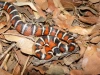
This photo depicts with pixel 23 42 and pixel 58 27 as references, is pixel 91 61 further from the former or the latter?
pixel 23 42

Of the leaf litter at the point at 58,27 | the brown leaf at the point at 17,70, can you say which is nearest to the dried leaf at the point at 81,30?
the leaf litter at the point at 58,27

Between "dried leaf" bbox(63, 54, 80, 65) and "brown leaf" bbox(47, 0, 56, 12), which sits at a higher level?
"brown leaf" bbox(47, 0, 56, 12)

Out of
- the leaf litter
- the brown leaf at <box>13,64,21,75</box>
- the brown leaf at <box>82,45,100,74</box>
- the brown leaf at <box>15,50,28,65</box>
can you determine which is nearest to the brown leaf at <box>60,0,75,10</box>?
the leaf litter

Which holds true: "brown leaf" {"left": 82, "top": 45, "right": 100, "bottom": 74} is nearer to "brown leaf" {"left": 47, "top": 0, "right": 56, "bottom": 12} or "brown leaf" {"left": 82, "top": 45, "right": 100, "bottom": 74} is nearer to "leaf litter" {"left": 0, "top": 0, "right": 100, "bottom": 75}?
"leaf litter" {"left": 0, "top": 0, "right": 100, "bottom": 75}

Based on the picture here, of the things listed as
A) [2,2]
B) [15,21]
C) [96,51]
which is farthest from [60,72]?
[2,2]

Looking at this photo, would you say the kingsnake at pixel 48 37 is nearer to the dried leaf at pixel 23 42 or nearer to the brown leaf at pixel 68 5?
the dried leaf at pixel 23 42

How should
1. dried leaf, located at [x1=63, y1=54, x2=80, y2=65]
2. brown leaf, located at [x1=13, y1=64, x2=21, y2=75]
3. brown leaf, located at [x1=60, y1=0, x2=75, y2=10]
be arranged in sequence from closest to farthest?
1. brown leaf, located at [x1=13, y1=64, x2=21, y2=75]
2. dried leaf, located at [x1=63, y1=54, x2=80, y2=65]
3. brown leaf, located at [x1=60, y1=0, x2=75, y2=10]
